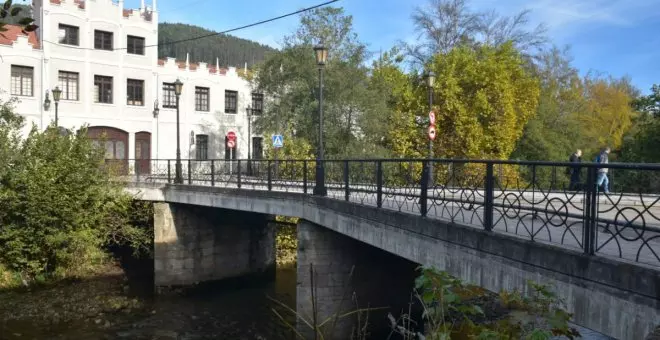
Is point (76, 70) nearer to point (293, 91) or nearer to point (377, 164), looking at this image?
point (293, 91)

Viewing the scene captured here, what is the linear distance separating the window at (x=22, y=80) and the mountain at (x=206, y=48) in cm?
2601

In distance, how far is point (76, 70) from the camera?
28219 mm

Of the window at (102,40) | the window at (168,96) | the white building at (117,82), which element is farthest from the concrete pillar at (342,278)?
the window at (102,40)

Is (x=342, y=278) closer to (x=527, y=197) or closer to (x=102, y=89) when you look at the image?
(x=527, y=197)

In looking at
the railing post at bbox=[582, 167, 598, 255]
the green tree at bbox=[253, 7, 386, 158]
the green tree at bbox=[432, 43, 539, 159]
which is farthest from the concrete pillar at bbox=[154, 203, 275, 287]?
the railing post at bbox=[582, 167, 598, 255]

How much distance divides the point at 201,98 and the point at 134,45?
497 cm

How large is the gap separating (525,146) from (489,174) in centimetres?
2774

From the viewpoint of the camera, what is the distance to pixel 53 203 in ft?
55.9

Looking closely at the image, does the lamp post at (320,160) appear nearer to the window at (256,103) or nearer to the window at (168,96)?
the window at (168,96)

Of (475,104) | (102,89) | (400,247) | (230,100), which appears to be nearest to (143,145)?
(102,89)

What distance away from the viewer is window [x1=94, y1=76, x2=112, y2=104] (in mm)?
29156

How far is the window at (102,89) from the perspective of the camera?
29156mm

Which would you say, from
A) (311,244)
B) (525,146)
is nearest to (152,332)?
(311,244)

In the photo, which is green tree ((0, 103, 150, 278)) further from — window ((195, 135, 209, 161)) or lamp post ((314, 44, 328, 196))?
window ((195, 135, 209, 161))
